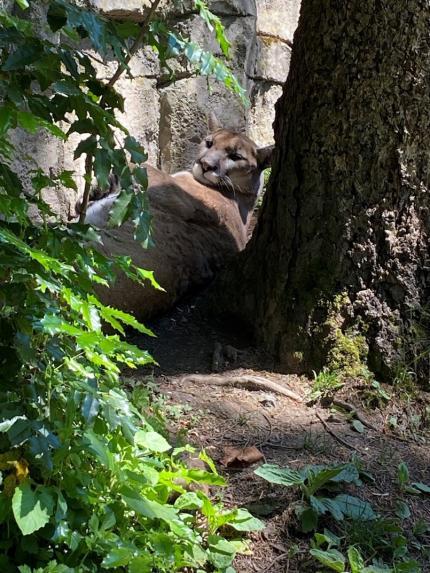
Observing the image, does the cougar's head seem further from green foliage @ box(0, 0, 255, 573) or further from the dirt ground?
green foliage @ box(0, 0, 255, 573)

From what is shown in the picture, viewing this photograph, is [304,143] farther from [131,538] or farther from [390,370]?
[131,538]

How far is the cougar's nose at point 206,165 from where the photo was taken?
6660mm

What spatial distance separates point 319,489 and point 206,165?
14.1 ft

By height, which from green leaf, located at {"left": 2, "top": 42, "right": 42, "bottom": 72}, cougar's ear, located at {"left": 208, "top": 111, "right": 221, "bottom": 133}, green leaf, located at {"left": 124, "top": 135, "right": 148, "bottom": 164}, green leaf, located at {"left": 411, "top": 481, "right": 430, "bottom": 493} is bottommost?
green leaf, located at {"left": 411, "top": 481, "right": 430, "bottom": 493}

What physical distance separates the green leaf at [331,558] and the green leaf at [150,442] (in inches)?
24.6

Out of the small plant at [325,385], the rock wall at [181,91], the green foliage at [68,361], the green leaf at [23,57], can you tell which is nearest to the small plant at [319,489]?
the green foliage at [68,361]

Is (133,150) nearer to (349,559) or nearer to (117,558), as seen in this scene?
(117,558)

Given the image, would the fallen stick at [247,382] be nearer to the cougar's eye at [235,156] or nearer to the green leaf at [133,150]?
the green leaf at [133,150]

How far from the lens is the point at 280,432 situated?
3.29 m

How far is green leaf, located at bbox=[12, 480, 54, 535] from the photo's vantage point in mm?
1993

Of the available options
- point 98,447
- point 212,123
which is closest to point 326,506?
point 98,447

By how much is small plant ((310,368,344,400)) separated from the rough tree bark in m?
0.06

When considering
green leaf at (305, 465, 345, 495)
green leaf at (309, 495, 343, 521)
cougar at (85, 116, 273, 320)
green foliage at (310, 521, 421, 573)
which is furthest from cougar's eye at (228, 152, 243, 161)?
green foliage at (310, 521, 421, 573)

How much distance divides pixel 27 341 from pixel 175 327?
2.42 m
